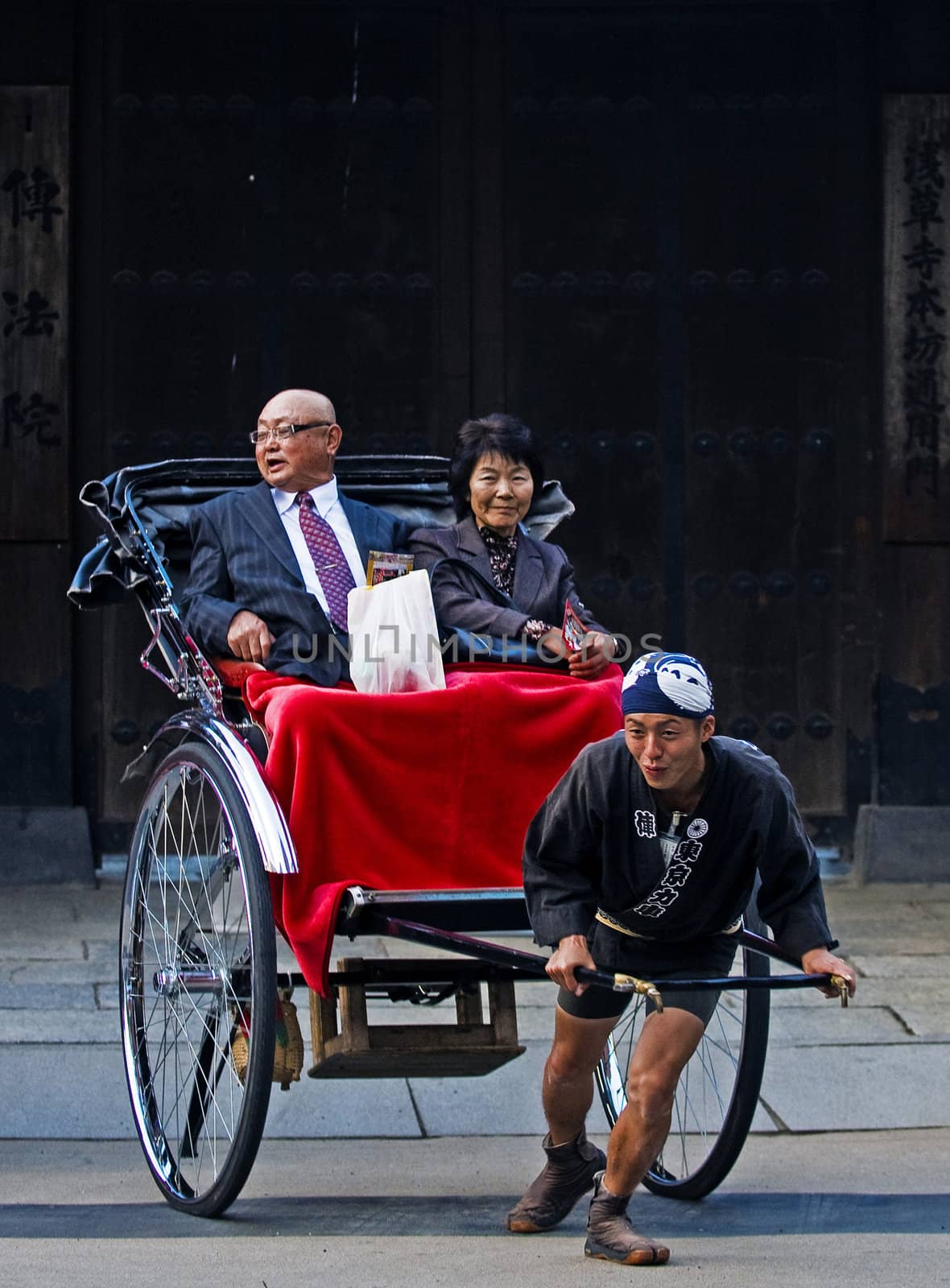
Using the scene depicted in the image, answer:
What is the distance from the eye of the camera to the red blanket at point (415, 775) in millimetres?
4176

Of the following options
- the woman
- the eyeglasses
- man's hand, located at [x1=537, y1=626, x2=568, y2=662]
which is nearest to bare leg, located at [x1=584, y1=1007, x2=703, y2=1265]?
man's hand, located at [x1=537, y1=626, x2=568, y2=662]

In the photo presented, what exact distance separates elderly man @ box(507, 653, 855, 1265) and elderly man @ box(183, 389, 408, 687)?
3.38 ft

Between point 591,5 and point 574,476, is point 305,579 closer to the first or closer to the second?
point 574,476

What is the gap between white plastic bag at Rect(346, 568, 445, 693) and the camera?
441cm

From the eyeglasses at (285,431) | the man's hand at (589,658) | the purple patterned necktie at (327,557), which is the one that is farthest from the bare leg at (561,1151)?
the eyeglasses at (285,431)

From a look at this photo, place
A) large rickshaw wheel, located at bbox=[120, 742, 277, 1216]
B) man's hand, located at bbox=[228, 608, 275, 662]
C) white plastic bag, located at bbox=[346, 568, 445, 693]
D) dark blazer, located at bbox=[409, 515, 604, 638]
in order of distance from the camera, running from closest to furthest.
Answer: large rickshaw wheel, located at bbox=[120, 742, 277, 1216]
white plastic bag, located at bbox=[346, 568, 445, 693]
man's hand, located at bbox=[228, 608, 275, 662]
dark blazer, located at bbox=[409, 515, 604, 638]

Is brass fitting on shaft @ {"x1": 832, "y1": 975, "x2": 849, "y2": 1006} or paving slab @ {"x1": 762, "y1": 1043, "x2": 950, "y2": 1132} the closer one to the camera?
brass fitting on shaft @ {"x1": 832, "y1": 975, "x2": 849, "y2": 1006}

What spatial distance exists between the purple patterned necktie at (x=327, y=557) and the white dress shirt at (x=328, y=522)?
11 millimetres

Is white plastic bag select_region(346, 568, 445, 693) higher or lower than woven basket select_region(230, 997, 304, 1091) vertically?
higher

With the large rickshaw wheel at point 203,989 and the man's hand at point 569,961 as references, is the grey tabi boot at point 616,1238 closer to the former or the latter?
the man's hand at point 569,961

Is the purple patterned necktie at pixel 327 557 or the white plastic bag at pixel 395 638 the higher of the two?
the purple patterned necktie at pixel 327 557

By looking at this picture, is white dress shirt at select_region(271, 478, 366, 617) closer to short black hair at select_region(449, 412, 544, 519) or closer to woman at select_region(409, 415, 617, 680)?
woman at select_region(409, 415, 617, 680)

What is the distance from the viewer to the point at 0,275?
766 cm

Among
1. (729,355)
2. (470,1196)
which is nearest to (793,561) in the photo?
(729,355)
